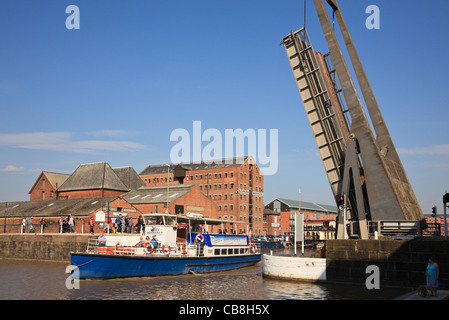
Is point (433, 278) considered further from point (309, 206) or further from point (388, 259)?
point (309, 206)

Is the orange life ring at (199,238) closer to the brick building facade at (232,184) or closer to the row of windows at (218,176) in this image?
the brick building facade at (232,184)

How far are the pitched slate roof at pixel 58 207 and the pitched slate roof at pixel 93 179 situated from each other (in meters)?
11.8

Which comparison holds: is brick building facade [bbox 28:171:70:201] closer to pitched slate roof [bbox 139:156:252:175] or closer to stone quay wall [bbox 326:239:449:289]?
pitched slate roof [bbox 139:156:252:175]

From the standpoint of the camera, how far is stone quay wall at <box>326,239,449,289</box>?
19016 mm

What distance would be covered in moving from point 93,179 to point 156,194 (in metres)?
12.4

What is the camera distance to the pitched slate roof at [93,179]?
224ft

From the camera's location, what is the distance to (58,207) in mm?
50875

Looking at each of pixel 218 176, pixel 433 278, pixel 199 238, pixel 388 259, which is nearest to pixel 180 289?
pixel 199 238

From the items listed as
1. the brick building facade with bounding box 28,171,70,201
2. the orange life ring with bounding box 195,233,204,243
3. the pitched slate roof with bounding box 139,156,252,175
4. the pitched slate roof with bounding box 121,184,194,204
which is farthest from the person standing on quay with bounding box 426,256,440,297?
the pitched slate roof with bounding box 139,156,252,175

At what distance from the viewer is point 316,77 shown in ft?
78.6

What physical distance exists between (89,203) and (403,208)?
120 ft

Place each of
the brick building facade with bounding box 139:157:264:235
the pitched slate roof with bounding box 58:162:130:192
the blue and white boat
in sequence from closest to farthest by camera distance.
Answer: the blue and white boat, the pitched slate roof with bounding box 58:162:130:192, the brick building facade with bounding box 139:157:264:235

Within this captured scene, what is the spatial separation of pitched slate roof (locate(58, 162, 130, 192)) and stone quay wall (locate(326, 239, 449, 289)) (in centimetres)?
5113
